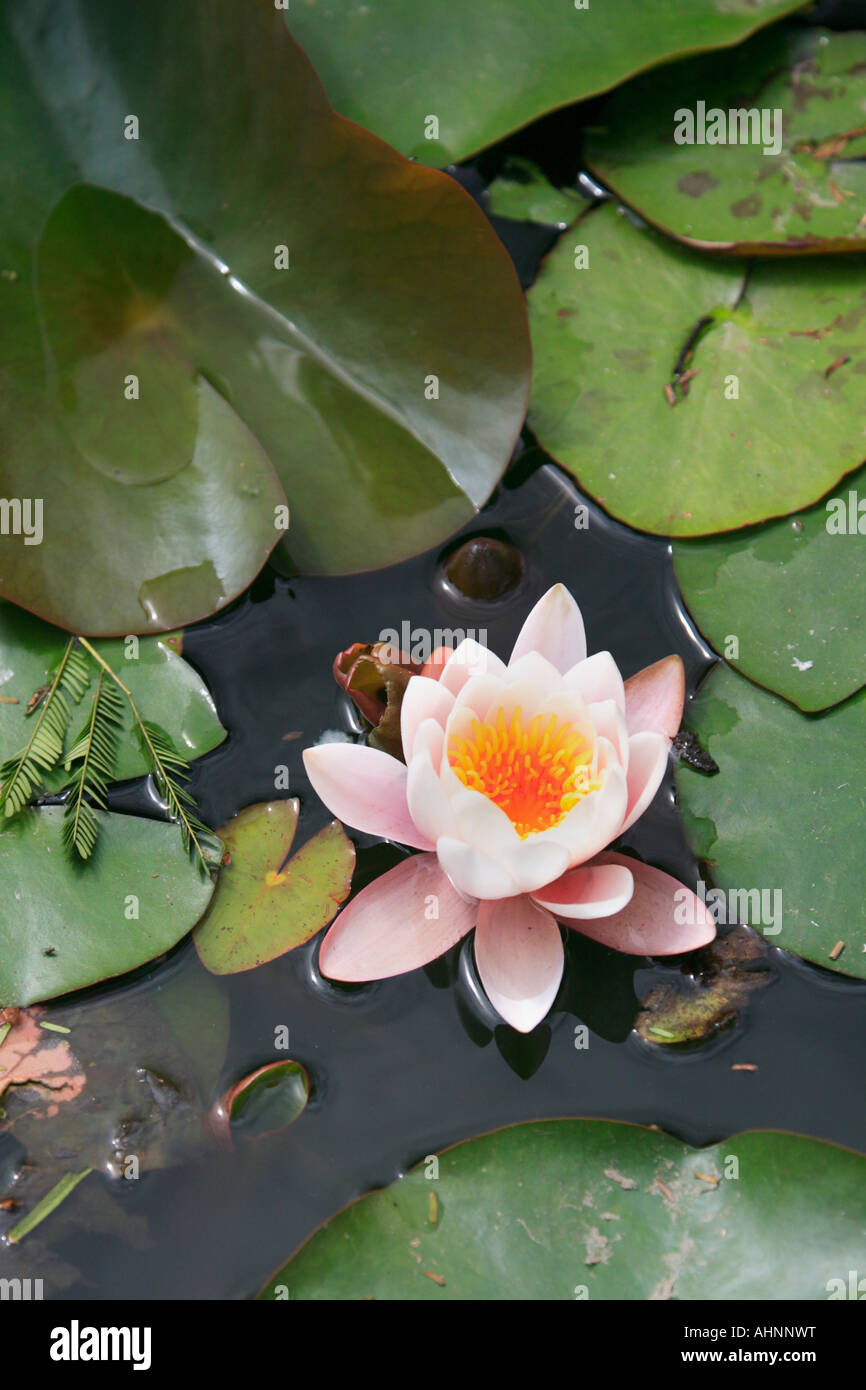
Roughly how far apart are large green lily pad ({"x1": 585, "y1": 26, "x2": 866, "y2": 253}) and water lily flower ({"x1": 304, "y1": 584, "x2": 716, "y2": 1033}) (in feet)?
5.23

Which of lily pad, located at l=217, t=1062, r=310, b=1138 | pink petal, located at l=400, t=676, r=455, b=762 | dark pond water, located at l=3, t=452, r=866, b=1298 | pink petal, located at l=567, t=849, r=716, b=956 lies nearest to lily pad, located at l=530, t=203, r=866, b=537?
dark pond water, located at l=3, t=452, r=866, b=1298

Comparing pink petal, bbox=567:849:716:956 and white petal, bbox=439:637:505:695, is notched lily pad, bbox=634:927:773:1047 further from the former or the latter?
white petal, bbox=439:637:505:695

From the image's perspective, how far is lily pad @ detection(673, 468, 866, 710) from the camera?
101 inches

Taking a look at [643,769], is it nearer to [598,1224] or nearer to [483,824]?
[483,824]

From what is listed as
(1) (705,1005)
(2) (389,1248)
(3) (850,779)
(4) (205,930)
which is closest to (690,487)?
(3) (850,779)

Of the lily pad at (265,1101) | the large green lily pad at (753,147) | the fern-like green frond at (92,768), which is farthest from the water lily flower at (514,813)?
the large green lily pad at (753,147)

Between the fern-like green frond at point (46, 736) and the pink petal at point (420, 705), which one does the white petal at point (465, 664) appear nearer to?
the pink petal at point (420, 705)

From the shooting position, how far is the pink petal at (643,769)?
2.18 m

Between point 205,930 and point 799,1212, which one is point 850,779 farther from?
point 205,930

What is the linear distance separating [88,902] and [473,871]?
3.51 ft

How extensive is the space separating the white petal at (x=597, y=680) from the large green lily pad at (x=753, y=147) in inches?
61.6

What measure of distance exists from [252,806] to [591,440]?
1.55 metres

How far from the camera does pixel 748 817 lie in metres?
2.47

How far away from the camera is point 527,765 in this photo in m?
2.29
